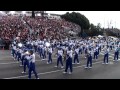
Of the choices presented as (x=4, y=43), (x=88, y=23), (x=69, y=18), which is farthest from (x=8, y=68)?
(x=88, y=23)

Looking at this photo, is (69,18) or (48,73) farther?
(69,18)

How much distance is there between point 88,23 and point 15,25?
39097 millimetres

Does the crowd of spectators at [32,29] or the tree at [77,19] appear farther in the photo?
the tree at [77,19]

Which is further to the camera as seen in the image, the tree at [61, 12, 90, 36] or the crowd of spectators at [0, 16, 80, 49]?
the tree at [61, 12, 90, 36]

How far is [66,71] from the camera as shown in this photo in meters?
22.0

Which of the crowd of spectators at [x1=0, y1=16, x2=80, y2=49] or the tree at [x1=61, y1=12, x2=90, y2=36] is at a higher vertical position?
the tree at [x1=61, y1=12, x2=90, y2=36]

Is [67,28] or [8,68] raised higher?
[67,28]

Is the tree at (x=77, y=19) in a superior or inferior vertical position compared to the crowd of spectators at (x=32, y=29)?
superior

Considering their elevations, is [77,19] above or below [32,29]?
above

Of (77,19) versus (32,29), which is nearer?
(32,29)

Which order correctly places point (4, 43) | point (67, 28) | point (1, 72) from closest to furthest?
point (1, 72), point (4, 43), point (67, 28)

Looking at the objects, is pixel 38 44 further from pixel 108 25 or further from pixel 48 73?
pixel 108 25
